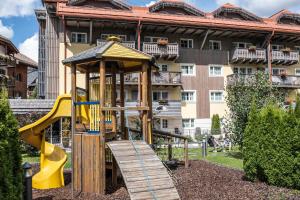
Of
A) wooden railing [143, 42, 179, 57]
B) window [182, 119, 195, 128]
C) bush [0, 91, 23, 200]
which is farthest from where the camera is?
window [182, 119, 195, 128]

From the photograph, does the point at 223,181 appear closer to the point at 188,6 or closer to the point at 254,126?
the point at 254,126

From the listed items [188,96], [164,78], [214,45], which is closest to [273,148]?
[164,78]

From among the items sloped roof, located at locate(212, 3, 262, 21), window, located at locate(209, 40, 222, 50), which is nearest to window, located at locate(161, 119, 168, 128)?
window, located at locate(209, 40, 222, 50)

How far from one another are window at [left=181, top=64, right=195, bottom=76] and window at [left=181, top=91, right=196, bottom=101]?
67.5 inches

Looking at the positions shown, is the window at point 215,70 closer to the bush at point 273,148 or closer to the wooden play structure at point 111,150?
the bush at point 273,148

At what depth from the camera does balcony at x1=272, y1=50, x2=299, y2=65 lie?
29.8 meters

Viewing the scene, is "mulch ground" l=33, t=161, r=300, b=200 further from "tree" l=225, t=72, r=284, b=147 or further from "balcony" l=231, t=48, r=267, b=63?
"balcony" l=231, t=48, r=267, b=63

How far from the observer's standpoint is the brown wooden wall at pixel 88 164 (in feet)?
28.4

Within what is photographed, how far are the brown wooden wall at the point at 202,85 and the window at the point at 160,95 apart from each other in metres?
1.82

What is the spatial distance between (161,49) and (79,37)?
6.80m

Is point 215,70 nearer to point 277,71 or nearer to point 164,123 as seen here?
point 277,71

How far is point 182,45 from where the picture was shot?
2923 centimetres

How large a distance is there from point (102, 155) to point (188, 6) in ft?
75.0

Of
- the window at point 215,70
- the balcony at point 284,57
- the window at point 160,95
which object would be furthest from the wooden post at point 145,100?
the balcony at point 284,57
